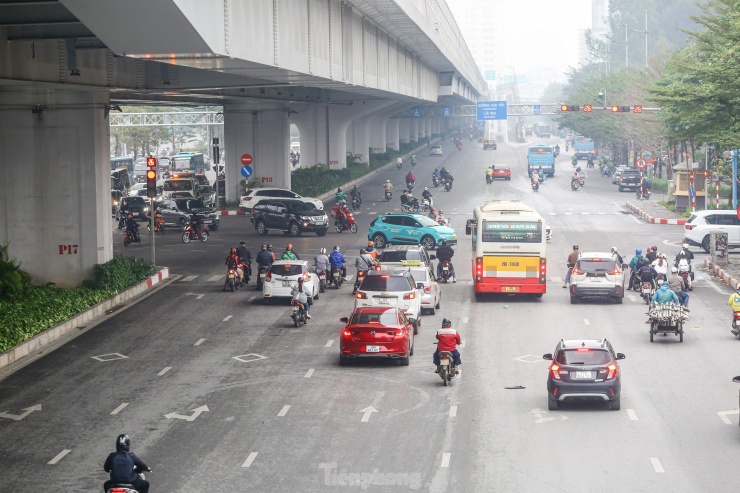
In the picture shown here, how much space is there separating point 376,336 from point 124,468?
41.2 feet

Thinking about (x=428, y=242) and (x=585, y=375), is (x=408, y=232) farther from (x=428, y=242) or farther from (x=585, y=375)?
(x=585, y=375)

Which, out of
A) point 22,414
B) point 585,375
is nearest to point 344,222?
point 22,414

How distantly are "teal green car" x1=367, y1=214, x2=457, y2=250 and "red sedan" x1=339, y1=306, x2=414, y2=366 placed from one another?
83.0 ft

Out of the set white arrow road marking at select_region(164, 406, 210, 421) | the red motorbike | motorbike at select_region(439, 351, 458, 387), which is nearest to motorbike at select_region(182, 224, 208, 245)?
the red motorbike

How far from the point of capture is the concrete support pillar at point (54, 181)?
124 ft

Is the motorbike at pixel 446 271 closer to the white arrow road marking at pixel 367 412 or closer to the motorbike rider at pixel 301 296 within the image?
the motorbike rider at pixel 301 296

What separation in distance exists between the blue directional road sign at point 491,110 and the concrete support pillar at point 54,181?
316 feet

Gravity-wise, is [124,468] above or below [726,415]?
above

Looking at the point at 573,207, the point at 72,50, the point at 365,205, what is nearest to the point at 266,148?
the point at 365,205

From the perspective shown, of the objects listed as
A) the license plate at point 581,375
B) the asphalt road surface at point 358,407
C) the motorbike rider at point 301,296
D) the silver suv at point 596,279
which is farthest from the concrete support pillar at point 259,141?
the license plate at point 581,375

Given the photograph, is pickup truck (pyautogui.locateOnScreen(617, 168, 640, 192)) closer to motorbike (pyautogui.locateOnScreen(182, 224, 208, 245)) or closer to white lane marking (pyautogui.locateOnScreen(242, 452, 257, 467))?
motorbike (pyautogui.locateOnScreen(182, 224, 208, 245))

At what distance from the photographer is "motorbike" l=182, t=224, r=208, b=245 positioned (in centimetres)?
5831

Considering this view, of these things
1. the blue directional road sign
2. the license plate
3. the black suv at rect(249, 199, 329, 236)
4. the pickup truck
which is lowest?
the license plate

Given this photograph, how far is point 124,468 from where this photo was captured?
649 inches
